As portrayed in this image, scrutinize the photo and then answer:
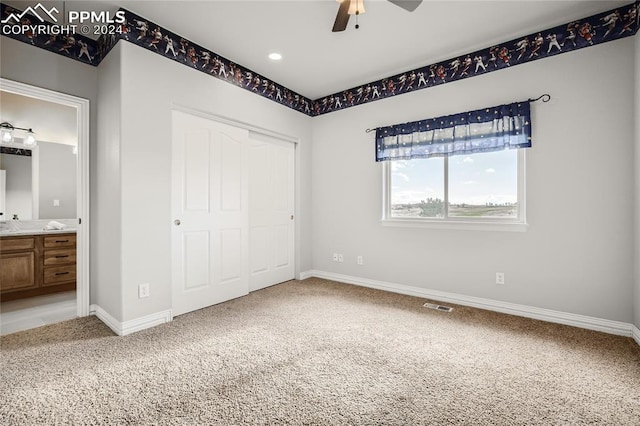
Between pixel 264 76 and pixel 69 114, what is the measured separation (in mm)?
2518

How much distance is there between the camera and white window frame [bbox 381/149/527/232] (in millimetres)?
2910

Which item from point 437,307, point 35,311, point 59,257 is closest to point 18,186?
point 59,257

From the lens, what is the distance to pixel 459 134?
127 inches

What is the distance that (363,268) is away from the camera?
13.3ft

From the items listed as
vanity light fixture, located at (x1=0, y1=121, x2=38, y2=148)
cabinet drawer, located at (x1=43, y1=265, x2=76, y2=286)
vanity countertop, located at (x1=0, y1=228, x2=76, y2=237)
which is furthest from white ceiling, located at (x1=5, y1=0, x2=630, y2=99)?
cabinet drawer, located at (x1=43, y1=265, x2=76, y2=286)

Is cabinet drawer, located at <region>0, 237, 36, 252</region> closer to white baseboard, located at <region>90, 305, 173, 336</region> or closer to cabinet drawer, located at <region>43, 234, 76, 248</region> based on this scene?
cabinet drawer, located at <region>43, 234, 76, 248</region>

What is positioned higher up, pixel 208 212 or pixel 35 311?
pixel 208 212

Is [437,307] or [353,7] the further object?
[437,307]

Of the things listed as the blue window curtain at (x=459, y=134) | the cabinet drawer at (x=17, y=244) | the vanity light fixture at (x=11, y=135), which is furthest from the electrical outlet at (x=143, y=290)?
the vanity light fixture at (x=11, y=135)

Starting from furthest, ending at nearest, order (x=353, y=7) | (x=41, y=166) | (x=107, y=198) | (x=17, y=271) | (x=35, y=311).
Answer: (x=41, y=166), (x=17, y=271), (x=35, y=311), (x=107, y=198), (x=353, y=7)

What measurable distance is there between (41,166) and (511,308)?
6.27 metres

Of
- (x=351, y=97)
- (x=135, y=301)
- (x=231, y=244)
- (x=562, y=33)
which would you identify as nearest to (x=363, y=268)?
(x=231, y=244)

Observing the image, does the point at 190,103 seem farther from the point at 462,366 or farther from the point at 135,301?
the point at 462,366

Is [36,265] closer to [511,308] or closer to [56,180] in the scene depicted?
[56,180]
